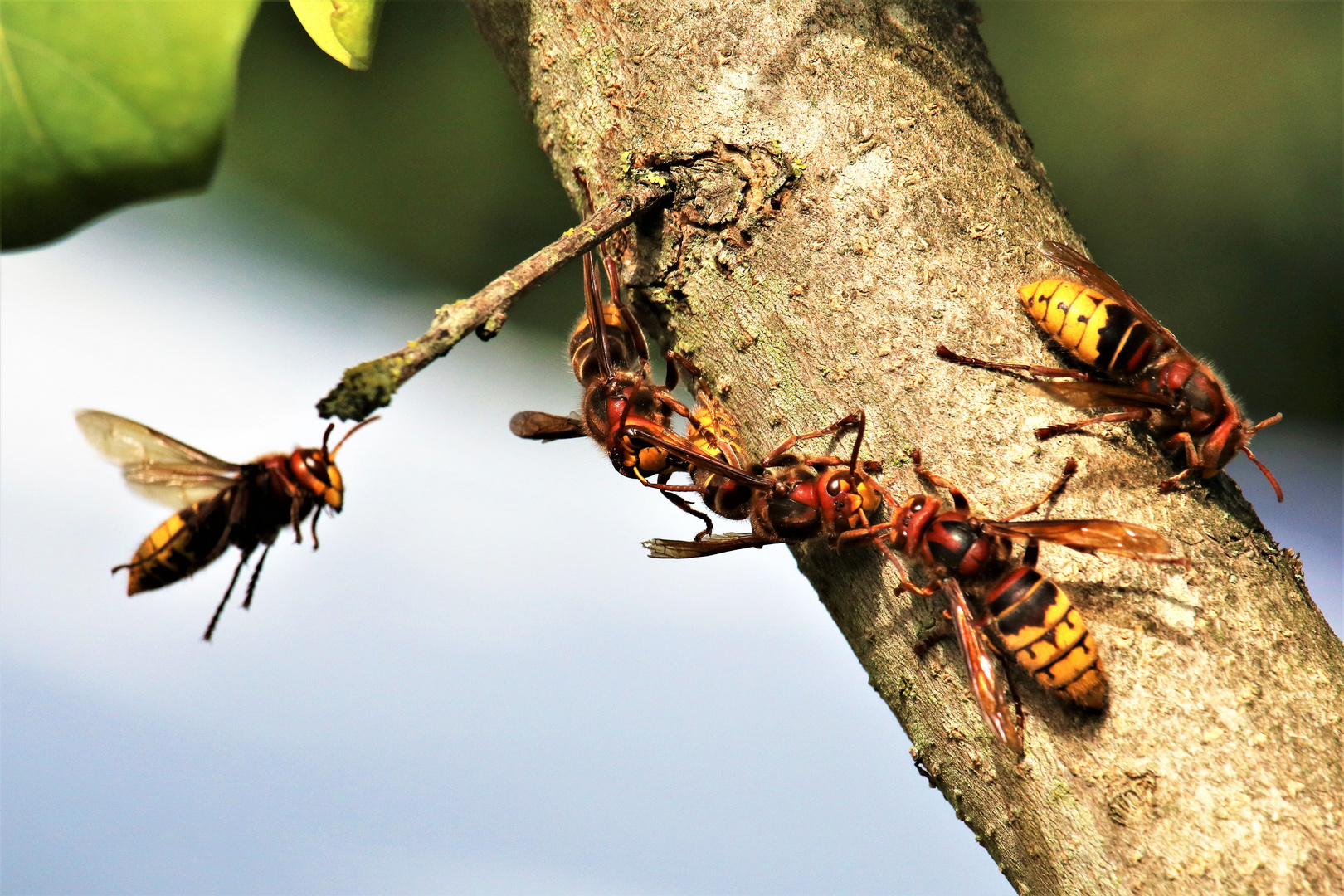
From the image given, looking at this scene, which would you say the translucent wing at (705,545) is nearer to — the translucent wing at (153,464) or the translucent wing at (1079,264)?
the translucent wing at (1079,264)

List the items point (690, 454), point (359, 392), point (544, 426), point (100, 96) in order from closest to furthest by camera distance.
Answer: point (100, 96)
point (359, 392)
point (690, 454)
point (544, 426)

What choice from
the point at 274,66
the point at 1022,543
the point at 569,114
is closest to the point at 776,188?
the point at 569,114

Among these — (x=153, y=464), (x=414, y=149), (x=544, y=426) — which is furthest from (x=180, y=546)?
(x=414, y=149)

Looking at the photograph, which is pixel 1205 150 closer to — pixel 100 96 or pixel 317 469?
pixel 317 469

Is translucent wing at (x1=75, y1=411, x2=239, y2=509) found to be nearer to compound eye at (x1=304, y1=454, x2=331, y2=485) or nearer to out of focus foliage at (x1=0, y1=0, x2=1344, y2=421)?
compound eye at (x1=304, y1=454, x2=331, y2=485)

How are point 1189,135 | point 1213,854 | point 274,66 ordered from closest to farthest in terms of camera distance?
point 1213,854 < point 1189,135 < point 274,66

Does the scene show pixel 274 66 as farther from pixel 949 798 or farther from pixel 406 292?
pixel 949 798

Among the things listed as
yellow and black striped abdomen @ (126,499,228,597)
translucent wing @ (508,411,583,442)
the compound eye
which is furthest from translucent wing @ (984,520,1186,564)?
yellow and black striped abdomen @ (126,499,228,597)
